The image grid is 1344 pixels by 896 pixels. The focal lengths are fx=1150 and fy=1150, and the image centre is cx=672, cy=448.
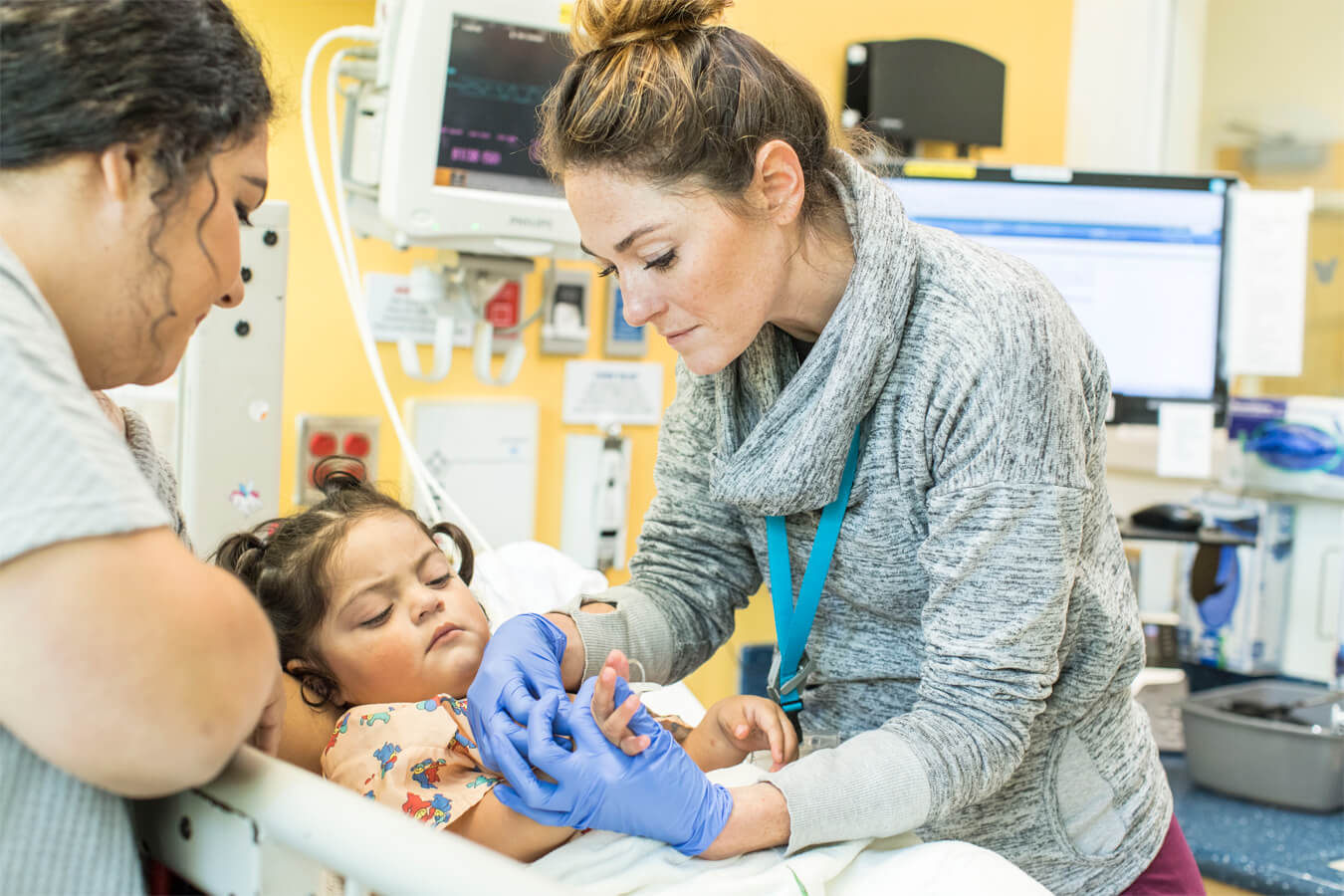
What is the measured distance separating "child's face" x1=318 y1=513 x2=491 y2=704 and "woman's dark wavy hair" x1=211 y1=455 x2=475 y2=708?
1cm

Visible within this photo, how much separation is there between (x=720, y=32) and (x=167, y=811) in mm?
844

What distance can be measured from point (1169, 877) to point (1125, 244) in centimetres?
141

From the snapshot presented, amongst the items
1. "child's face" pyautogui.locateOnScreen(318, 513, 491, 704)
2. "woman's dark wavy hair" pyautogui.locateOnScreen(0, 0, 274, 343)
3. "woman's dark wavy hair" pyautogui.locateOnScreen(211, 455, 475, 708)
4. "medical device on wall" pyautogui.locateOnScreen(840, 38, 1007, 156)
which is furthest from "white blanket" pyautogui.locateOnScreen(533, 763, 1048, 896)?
"medical device on wall" pyautogui.locateOnScreen(840, 38, 1007, 156)

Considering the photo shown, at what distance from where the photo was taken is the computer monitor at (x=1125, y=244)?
2.28 metres

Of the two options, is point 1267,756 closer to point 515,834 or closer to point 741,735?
point 741,735

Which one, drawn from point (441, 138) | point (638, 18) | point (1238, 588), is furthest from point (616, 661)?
point (1238, 588)

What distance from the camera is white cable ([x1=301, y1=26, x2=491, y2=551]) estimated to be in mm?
1822

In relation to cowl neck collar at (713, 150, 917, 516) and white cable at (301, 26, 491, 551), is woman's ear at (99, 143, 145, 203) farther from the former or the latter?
white cable at (301, 26, 491, 551)

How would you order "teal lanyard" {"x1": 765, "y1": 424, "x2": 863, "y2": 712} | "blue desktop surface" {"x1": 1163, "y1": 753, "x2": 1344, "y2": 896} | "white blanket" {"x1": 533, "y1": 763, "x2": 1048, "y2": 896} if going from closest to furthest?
"white blanket" {"x1": 533, "y1": 763, "x2": 1048, "y2": 896}
"teal lanyard" {"x1": 765, "y1": 424, "x2": 863, "y2": 712}
"blue desktop surface" {"x1": 1163, "y1": 753, "x2": 1344, "y2": 896}

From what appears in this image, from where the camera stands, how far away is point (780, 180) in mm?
1143

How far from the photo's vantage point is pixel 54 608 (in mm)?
577

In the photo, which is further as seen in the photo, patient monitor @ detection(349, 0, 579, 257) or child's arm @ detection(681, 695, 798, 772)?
patient monitor @ detection(349, 0, 579, 257)

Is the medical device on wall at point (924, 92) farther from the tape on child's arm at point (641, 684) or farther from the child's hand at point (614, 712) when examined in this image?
the child's hand at point (614, 712)

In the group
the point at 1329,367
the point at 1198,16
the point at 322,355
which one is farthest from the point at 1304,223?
the point at 322,355
